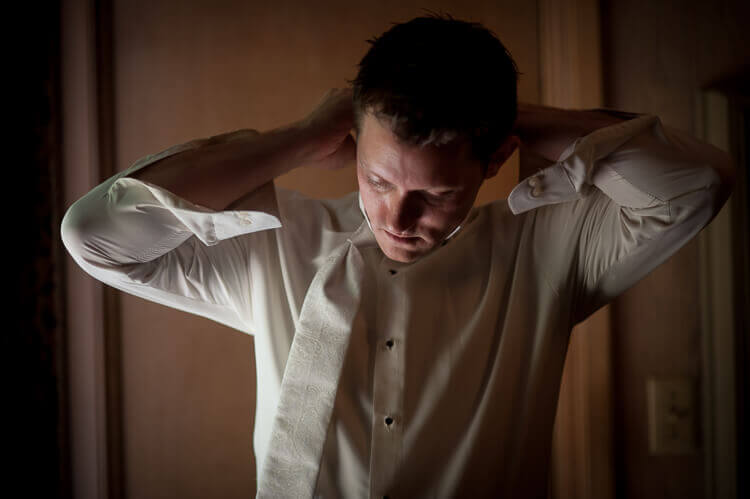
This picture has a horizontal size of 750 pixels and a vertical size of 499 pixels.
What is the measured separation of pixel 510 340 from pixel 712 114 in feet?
2.57

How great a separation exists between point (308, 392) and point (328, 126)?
43cm

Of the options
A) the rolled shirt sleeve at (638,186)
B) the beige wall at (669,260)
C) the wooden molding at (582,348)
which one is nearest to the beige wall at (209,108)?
the wooden molding at (582,348)

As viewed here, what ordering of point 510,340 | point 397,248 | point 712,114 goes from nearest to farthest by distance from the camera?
point 397,248 → point 510,340 → point 712,114

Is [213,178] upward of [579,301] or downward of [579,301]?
upward

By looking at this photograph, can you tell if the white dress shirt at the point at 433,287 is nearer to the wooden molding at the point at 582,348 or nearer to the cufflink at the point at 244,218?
the cufflink at the point at 244,218

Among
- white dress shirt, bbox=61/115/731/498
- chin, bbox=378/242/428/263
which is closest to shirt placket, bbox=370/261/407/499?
white dress shirt, bbox=61/115/731/498

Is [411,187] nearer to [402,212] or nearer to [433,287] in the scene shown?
[402,212]

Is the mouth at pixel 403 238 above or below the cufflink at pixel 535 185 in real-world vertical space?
below

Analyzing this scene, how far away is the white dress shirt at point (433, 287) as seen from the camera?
710 millimetres

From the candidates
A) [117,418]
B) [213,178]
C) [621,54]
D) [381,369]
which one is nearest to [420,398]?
[381,369]

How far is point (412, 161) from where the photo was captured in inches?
26.2

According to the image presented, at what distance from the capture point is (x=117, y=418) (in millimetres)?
1171

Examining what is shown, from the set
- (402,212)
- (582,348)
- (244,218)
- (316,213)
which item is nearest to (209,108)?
(316,213)

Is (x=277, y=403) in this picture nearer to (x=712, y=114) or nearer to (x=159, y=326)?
(x=159, y=326)
